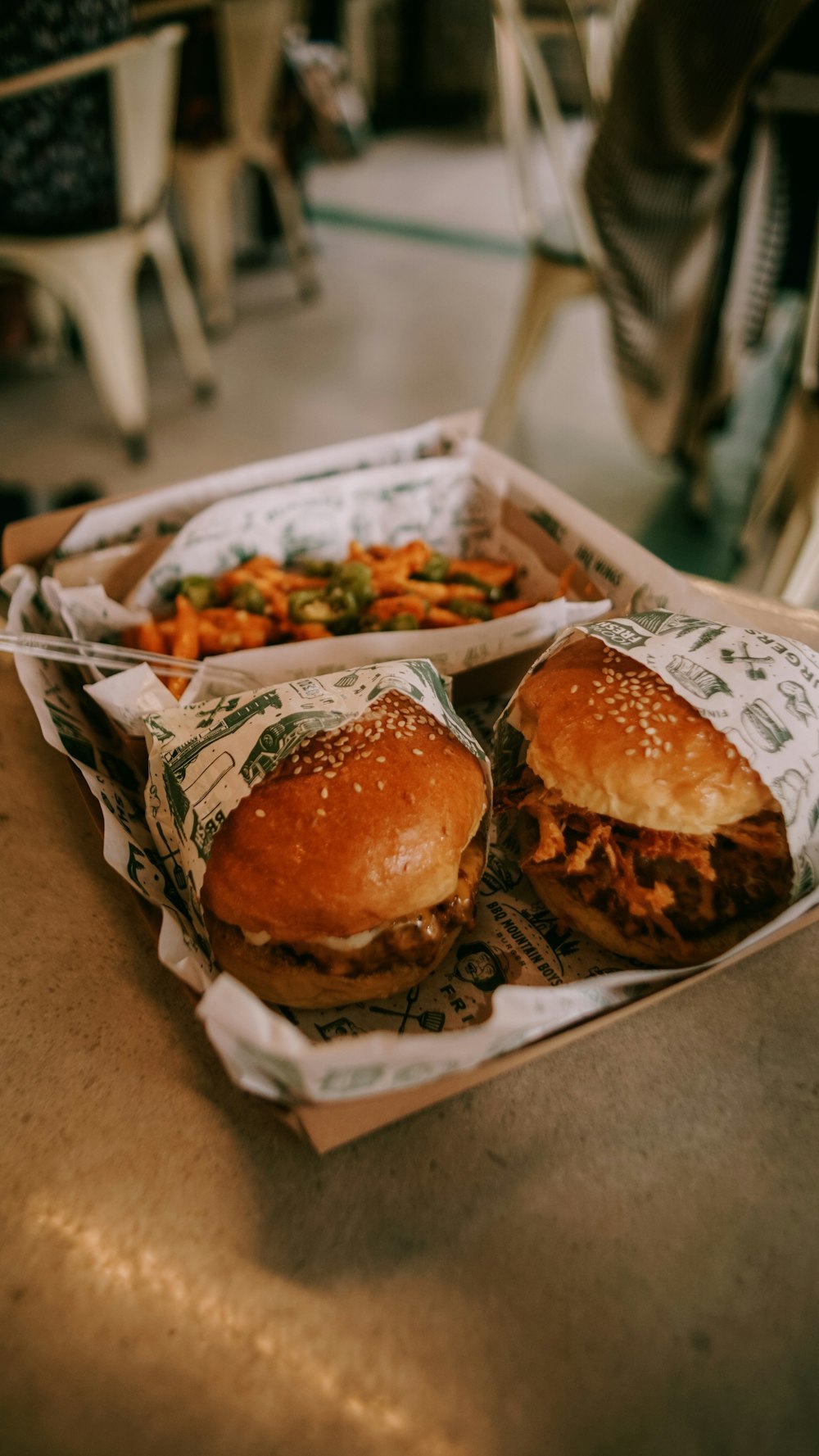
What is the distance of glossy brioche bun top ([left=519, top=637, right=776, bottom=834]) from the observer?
2.73 feet

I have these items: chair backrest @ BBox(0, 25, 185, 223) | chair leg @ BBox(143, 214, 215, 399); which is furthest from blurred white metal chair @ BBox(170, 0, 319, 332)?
chair backrest @ BBox(0, 25, 185, 223)

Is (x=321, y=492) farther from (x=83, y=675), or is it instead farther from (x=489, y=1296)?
(x=489, y=1296)

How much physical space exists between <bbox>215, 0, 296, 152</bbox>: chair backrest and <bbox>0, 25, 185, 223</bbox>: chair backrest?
0.99 meters

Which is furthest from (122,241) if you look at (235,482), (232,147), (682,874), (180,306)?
(682,874)

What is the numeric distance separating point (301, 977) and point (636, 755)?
38 cm

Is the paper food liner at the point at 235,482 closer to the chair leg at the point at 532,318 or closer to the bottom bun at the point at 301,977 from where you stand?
the bottom bun at the point at 301,977

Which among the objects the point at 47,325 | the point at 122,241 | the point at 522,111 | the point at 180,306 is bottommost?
the point at 47,325

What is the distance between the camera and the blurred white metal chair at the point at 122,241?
2500mm

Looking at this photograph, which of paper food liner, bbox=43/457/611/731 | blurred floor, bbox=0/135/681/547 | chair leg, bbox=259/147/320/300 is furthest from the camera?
chair leg, bbox=259/147/320/300

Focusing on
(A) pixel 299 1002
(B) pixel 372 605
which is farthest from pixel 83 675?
(A) pixel 299 1002

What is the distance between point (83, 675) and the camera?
1.16 meters

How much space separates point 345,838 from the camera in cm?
81

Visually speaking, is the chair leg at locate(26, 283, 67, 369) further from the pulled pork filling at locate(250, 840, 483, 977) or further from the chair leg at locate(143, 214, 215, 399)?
the pulled pork filling at locate(250, 840, 483, 977)

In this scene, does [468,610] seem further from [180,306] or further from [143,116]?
[180,306]
